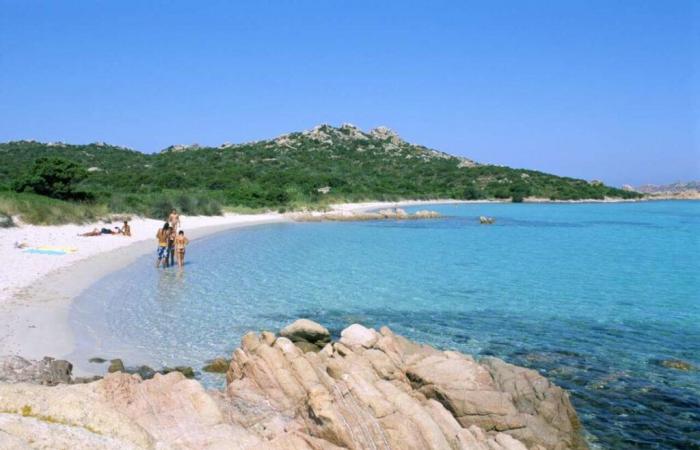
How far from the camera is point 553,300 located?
53.5 feet

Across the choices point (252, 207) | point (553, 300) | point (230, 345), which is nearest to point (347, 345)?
point (230, 345)

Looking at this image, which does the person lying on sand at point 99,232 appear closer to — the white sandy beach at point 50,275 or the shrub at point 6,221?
the white sandy beach at point 50,275

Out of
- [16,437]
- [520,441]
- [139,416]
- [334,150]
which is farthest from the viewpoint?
[334,150]

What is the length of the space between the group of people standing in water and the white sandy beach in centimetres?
77

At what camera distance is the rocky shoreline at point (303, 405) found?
13.7 ft

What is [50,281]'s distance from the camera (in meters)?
15.6

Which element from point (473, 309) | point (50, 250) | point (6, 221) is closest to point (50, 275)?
point (50, 250)

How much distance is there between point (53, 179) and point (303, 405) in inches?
1295

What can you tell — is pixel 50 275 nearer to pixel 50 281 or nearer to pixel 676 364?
pixel 50 281

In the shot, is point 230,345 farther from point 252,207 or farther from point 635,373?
point 252,207

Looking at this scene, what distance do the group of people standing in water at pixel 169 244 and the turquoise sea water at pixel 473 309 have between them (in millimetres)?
664

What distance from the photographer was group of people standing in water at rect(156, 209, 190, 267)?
1989 centimetres

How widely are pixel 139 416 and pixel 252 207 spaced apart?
49.3 metres

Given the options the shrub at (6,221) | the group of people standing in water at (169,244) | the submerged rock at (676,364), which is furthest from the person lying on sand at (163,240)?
the submerged rock at (676,364)
